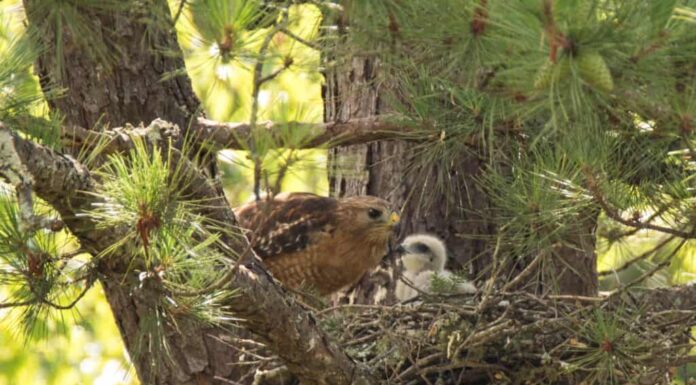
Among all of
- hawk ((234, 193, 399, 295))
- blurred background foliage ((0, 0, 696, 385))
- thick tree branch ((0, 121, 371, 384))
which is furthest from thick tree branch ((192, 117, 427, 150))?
hawk ((234, 193, 399, 295))

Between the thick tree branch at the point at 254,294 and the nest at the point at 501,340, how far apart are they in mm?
349

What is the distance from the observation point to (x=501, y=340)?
17.4 ft

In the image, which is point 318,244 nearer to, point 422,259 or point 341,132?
point 422,259

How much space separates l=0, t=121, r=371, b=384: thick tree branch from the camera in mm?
3514

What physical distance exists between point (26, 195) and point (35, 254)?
0.51 metres

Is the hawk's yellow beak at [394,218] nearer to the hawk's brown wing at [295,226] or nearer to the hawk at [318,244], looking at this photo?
the hawk at [318,244]

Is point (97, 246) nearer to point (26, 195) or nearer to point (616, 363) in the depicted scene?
point (26, 195)

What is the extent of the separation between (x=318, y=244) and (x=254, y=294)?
234 cm

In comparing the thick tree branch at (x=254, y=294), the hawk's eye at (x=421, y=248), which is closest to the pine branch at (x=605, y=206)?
the thick tree branch at (x=254, y=294)

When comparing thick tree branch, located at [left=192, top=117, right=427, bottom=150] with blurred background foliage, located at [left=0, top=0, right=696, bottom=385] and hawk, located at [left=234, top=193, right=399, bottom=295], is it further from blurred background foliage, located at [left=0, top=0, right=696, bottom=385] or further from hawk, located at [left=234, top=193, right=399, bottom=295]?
hawk, located at [left=234, top=193, right=399, bottom=295]

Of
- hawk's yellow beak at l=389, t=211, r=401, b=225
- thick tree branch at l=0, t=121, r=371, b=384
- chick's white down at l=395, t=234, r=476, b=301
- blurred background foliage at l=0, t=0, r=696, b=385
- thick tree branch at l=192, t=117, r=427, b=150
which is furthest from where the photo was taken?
hawk's yellow beak at l=389, t=211, r=401, b=225

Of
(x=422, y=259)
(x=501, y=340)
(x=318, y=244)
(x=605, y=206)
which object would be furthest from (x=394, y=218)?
(x=605, y=206)

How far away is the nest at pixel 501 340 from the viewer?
4980 millimetres

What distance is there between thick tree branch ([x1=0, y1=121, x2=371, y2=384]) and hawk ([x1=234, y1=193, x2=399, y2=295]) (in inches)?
62.7
